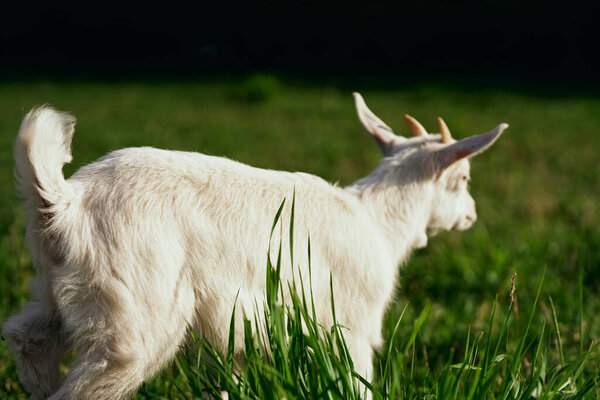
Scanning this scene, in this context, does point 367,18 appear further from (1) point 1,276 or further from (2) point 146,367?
(2) point 146,367

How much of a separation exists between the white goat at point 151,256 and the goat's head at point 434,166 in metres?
0.18

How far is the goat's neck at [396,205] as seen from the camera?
3.50m

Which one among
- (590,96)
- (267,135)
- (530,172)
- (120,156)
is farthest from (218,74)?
(120,156)

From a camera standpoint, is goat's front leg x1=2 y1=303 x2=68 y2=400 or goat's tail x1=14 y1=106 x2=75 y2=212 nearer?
goat's tail x1=14 y1=106 x2=75 y2=212

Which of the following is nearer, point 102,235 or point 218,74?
point 102,235

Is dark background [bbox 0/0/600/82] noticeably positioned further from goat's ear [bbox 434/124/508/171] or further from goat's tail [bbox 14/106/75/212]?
goat's tail [bbox 14/106/75/212]

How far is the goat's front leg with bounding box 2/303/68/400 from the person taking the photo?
2.70 m

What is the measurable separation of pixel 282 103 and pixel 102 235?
1057 cm

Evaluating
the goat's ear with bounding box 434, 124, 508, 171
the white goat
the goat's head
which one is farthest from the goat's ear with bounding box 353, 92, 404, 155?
the white goat

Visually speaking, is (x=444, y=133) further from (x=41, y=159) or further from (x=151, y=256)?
(x=41, y=159)

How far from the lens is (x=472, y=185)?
7820mm

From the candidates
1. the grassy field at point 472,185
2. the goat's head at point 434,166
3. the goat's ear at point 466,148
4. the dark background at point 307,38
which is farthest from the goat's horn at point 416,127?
the dark background at point 307,38

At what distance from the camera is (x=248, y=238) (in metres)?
2.78

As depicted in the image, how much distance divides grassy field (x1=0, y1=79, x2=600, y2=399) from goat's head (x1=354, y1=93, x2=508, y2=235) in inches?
21.2
